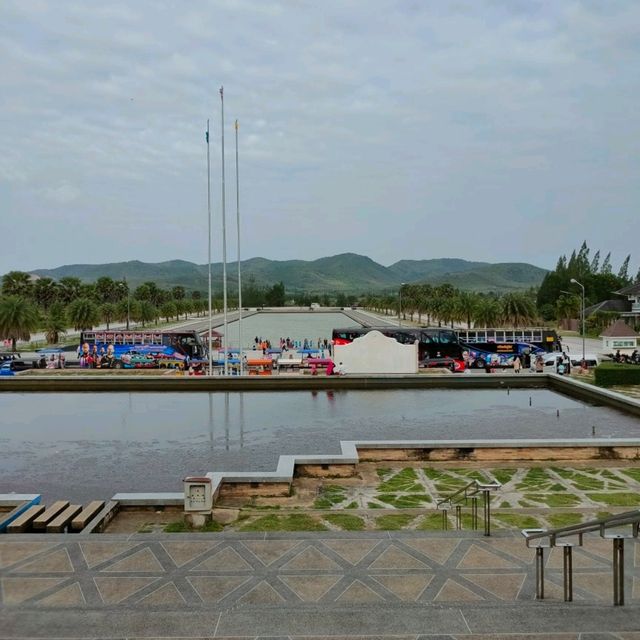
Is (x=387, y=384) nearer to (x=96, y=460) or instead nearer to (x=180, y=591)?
(x=96, y=460)

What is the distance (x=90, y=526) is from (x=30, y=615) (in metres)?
3.31

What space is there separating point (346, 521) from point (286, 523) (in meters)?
0.98

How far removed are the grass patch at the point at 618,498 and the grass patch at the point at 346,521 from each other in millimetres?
4600

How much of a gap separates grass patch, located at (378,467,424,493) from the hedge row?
15538mm

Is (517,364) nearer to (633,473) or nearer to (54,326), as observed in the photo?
(633,473)

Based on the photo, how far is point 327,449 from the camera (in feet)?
55.0

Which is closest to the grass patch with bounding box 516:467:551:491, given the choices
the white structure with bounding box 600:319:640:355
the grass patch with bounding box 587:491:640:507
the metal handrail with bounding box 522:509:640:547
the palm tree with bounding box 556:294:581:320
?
the grass patch with bounding box 587:491:640:507

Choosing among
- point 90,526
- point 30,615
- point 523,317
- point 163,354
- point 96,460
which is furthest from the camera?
point 523,317

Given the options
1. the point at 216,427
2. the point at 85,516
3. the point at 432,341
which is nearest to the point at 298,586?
the point at 85,516

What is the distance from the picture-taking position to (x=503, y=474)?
1411cm

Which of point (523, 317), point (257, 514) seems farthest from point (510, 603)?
point (523, 317)

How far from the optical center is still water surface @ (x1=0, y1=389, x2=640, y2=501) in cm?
1489

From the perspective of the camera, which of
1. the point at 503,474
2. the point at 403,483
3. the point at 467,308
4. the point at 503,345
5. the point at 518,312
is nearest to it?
the point at 403,483

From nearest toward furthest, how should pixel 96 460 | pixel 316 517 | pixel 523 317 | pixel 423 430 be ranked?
pixel 316 517 → pixel 96 460 → pixel 423 430 → pixel 523 317
